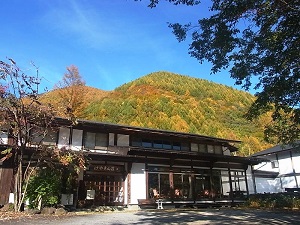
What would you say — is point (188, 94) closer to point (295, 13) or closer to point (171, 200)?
point (171, 200)

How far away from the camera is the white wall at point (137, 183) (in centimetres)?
2075

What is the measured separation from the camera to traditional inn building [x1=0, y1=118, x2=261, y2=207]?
65.1ft

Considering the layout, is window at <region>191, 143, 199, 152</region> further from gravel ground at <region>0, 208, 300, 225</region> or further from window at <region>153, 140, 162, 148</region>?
gravel ground at <region>0, 208, 300, 225</region>

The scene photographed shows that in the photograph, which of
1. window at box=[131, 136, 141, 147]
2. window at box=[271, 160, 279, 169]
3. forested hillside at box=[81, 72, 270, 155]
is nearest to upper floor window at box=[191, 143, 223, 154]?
window at box=[131, 136, 141, 147]

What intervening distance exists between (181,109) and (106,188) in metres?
36.2

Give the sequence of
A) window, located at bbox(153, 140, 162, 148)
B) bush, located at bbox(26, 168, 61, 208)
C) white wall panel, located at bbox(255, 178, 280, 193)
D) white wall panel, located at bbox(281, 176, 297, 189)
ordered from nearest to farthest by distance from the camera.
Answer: bush, located at bbox(26, 168, 61, 208), window, located at bbox(153, 140, 162, 148), white wall panel, located at bbox(255, 178, 280, 193), white wall panel, located at bbox(281, 176, 297, 189)

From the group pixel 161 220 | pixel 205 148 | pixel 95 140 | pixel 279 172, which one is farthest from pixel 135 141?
pixel 279 172

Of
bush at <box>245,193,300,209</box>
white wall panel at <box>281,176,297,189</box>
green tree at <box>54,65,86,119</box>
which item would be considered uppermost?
green tree at <box>54,65,86,119</box>

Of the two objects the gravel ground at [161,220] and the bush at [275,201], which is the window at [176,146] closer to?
the bush at [275,201]

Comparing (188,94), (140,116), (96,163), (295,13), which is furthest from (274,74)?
(188,94)

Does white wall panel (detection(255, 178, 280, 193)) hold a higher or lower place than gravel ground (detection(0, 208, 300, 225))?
higher

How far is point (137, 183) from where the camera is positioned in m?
21.1

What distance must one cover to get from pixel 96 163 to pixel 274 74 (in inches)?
531


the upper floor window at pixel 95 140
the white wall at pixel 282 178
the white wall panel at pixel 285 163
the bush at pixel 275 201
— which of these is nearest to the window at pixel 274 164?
the white wall at pixel 282 178
